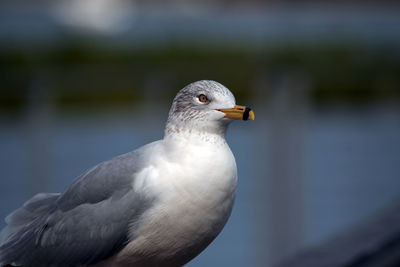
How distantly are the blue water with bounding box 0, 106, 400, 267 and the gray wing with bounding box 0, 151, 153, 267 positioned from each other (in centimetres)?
173

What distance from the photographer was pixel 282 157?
327cm

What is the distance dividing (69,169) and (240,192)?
3.18 feet

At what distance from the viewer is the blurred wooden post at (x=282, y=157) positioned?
3.24 m

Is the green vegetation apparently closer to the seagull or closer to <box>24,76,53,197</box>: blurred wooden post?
<box>24,76,53,197</box>: blurred wooden post

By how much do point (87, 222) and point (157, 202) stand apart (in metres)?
0.21

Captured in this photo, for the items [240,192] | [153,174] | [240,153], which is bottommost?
[240,192]

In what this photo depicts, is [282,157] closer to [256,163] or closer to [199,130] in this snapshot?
[256,163]

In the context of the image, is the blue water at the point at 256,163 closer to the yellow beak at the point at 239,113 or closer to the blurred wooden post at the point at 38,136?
the blurred wooden post at the point at 38,136

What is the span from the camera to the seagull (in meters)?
1.46

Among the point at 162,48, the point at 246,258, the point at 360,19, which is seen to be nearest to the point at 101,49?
the point at 162,48

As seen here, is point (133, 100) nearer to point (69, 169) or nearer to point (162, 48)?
point (69, 169)

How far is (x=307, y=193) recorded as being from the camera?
3.42 metres

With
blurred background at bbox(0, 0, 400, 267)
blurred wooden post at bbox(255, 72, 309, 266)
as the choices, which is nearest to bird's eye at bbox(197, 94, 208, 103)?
blurred background at bbox(0, 0, 400, 267)

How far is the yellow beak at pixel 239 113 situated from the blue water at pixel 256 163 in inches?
68.4
